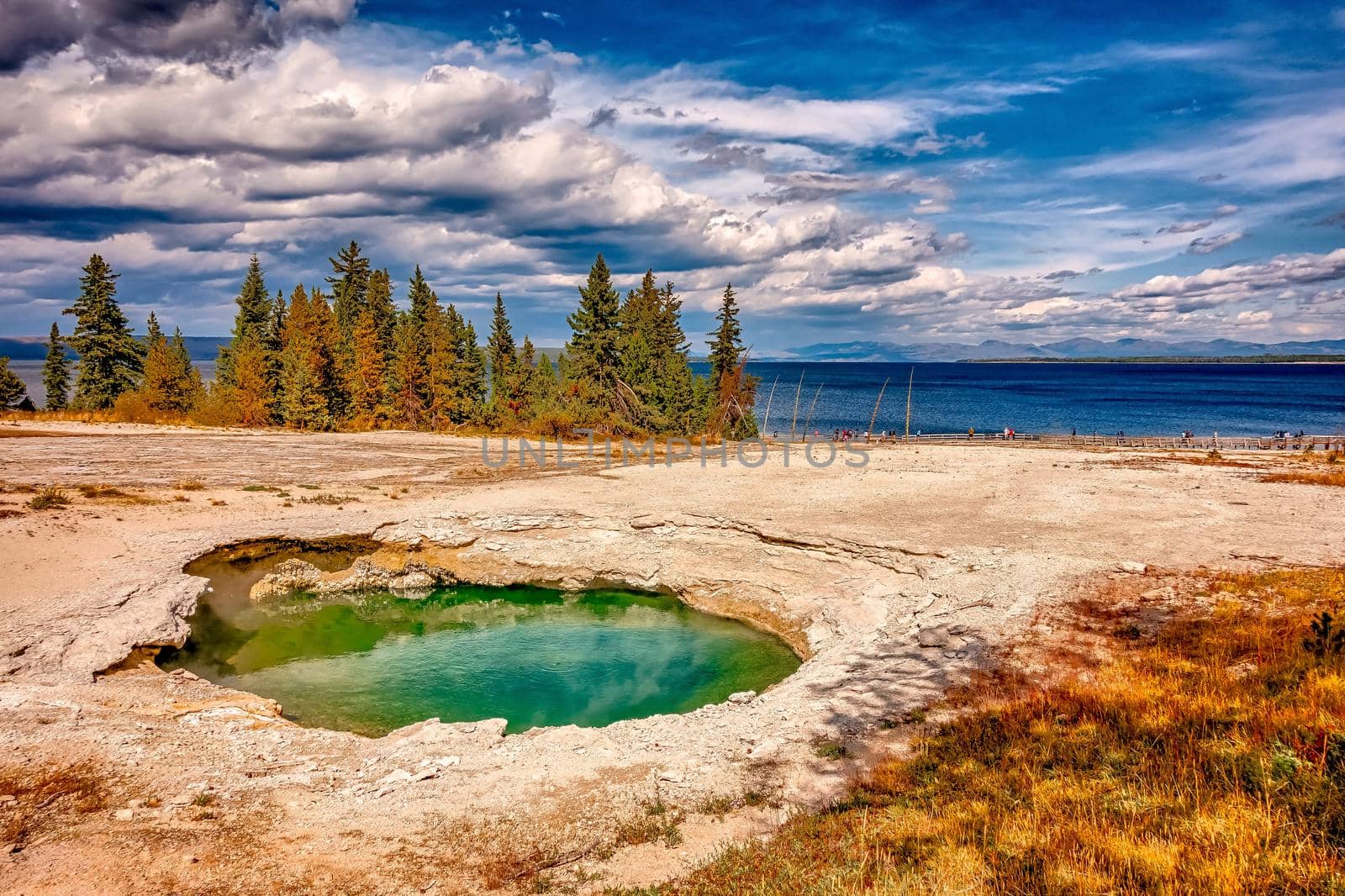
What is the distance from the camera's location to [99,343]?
177ft

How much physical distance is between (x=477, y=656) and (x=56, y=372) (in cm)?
7024

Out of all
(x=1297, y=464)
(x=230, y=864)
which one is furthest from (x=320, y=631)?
(x=1297, y=464)

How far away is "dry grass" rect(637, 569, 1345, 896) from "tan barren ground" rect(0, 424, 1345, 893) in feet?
4.34

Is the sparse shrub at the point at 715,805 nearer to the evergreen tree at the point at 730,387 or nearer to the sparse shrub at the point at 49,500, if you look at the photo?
the sparse shrub at the point at 49,500

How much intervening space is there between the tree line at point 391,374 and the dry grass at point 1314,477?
35765mm

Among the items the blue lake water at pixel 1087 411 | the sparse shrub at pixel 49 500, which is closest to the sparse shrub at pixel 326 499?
the sparse shrub at pixel 49 500

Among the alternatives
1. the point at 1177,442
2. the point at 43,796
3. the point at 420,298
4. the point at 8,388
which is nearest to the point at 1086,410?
the point at 1177,442

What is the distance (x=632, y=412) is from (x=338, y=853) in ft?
162

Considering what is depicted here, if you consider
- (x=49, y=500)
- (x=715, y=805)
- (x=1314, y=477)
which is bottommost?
(x=715, y=805)

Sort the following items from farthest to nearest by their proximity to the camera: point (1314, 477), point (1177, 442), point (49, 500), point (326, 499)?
1. point (1177, 442)
2. point (1314, 477)
3. point (326, 499)
4. point (49, 500)

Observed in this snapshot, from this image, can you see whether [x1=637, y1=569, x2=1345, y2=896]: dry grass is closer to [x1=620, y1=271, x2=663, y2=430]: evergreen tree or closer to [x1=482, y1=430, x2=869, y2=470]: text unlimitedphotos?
[x1=482, y1=430, x2=869, y2=470]: text unlimitedphotos

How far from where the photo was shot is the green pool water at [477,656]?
1485 centimetres

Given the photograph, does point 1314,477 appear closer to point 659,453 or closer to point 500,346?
point 659,453

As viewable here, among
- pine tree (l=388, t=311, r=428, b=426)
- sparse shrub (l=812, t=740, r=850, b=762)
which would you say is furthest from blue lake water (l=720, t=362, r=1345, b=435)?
sparse shrub (l=812, t=740, r=850, b=762)
